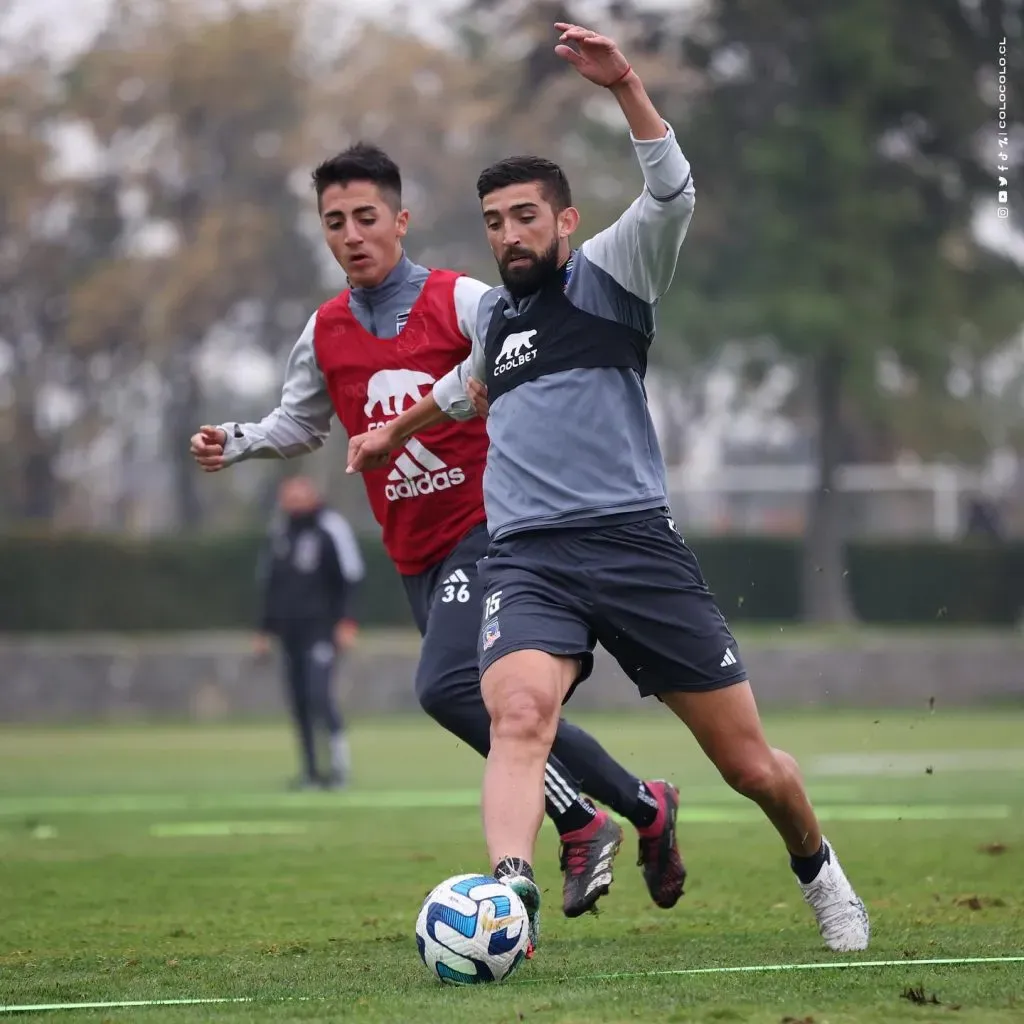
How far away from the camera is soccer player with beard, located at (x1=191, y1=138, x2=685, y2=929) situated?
6699 millimetres

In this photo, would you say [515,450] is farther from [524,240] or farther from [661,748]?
[661,748]

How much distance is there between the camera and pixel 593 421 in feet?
18.8

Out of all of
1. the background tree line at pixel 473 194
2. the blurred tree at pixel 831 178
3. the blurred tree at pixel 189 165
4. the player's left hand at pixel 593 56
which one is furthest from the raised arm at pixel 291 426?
the blurred tree at pixel 189 165

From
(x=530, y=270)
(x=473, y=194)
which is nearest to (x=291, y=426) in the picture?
(x=530, y=270)

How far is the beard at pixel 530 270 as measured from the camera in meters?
5.78

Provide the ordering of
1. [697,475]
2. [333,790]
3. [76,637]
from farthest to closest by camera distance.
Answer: [697,475] → [76,637] → [333,790]

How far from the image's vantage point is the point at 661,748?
1700cm

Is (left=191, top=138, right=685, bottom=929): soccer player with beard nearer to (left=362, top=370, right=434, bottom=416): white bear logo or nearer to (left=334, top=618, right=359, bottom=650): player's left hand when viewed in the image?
(left=362, top=370, right=434, bottom=416): white bear logo

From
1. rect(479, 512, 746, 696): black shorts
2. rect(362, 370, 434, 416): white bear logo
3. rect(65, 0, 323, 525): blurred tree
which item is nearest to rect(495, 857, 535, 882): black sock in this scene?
rect(479, 512, 746, 696): black shorts

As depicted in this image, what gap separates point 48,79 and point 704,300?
52.6 ft

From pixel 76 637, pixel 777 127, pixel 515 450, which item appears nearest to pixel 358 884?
→ pixel 515 450

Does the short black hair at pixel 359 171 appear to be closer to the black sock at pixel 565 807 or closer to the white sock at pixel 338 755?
the black sock at pixel 565 807

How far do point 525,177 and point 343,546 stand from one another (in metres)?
9.37

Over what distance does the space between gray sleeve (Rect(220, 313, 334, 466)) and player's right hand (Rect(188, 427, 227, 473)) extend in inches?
3.9
